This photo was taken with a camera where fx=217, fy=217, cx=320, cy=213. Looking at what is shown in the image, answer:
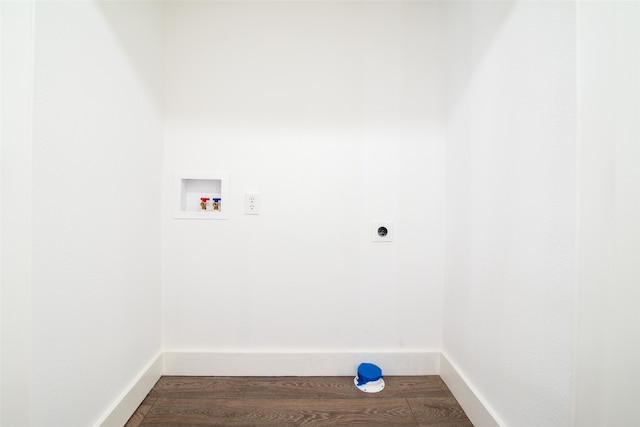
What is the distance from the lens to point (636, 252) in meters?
0.51

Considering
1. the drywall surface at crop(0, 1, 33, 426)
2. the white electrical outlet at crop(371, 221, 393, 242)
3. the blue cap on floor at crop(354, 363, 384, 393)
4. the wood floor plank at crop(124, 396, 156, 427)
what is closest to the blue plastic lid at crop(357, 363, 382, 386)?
the blue cap on floor at crop(354, 363, 384, 393)

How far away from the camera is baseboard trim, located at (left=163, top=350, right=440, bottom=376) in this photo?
3.87ft

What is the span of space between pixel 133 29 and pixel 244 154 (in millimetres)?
686

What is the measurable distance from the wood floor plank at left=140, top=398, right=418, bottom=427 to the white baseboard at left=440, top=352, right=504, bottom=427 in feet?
0.85

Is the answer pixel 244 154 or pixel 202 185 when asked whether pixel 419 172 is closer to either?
pixel 244 154

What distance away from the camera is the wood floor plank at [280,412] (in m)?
0.93

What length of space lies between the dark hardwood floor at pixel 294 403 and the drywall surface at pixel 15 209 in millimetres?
542

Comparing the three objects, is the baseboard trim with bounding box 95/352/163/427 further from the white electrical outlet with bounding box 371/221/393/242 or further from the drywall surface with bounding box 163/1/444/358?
the white electrical outlet with bounding box 371/221/393/242

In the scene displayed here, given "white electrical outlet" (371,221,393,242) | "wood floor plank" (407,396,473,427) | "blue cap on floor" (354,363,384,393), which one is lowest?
"wood floor plank" (407,396,473,427)

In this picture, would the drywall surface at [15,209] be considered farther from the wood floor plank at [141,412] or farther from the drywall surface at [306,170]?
the drywall surface at [306,170]

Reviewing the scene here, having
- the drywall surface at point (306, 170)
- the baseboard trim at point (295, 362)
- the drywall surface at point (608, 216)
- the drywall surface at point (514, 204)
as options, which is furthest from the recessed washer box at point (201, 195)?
the drywall surface at point (608, 216)

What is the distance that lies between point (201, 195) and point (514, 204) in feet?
4.73

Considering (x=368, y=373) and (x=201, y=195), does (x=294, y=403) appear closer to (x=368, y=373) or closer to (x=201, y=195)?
(x=368, y=373)

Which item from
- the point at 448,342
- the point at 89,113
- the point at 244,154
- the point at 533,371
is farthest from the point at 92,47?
the point at 448,342
